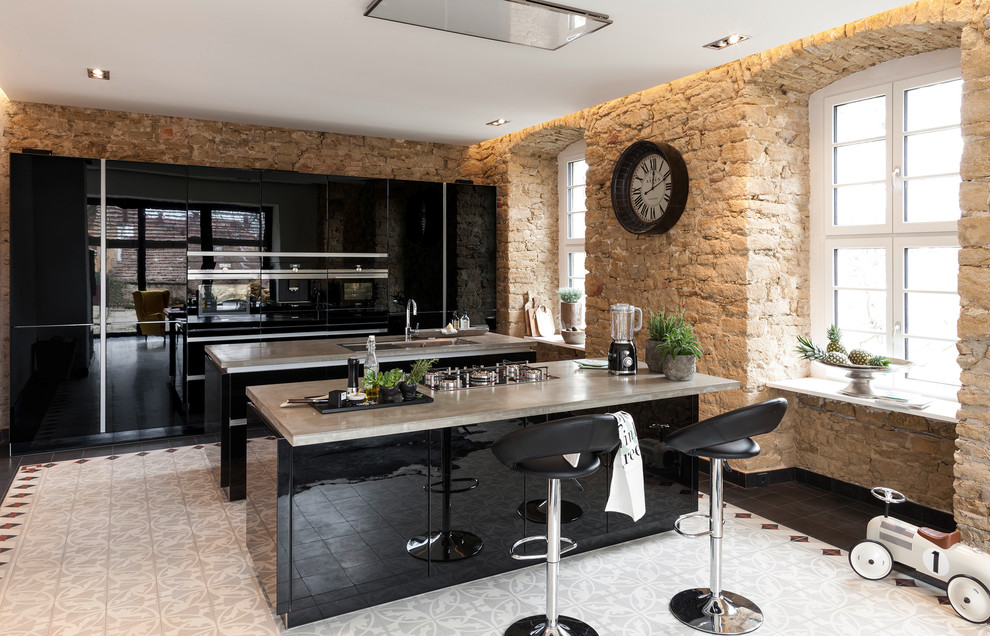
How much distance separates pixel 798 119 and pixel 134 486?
515 centimetres

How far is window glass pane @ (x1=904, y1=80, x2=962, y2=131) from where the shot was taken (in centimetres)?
377

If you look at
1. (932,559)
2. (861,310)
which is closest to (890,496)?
(932,559)

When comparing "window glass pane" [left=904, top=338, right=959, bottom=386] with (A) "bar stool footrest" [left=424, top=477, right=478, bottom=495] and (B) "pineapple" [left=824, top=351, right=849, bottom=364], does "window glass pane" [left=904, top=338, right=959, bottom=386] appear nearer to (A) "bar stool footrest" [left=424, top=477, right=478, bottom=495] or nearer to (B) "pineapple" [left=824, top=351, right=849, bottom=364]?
(B) "pineapple" [left=824, top=351, right=849, bottom=364]

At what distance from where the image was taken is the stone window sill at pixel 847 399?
11.7 ft

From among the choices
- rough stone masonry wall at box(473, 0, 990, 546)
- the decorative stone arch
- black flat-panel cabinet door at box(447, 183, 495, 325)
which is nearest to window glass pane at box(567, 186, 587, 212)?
the decorative stone arch

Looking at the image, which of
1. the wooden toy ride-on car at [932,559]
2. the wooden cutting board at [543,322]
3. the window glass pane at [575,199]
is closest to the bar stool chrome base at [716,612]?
the wooden toy ride-on car at [932,559]

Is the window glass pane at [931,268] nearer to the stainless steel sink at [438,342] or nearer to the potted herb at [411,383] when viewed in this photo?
the stainless steel sink at [438,342]

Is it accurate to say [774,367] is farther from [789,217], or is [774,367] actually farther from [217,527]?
[217,527]

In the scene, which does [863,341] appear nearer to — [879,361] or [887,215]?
[879,361]

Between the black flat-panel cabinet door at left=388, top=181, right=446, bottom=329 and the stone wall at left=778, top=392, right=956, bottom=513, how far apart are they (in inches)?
138

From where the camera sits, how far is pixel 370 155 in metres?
6.97

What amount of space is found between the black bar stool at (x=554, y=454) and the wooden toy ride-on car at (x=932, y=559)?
1484 mm

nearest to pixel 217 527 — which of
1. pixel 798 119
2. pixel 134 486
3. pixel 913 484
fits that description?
pixel 134 486

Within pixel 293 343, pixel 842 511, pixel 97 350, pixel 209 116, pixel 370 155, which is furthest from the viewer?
pixel 370 155
